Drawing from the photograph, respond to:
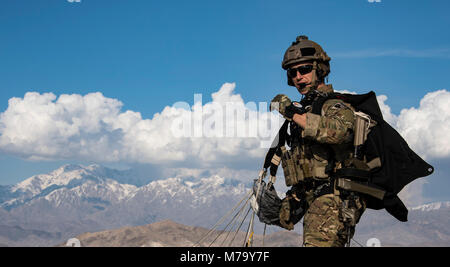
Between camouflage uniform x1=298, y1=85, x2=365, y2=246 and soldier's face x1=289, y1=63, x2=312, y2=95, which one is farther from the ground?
soldier's face x1=289, y1=63, x2=312, y2=95

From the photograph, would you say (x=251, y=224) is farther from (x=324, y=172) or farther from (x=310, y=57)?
(x=310, y=57)

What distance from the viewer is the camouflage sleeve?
725 centimetres

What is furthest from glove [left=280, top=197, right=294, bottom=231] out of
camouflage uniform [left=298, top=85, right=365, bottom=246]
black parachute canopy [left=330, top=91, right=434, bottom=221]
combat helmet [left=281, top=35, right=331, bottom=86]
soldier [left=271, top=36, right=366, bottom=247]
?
combat helmet [left=281, top=35, right=331, bottom=86]

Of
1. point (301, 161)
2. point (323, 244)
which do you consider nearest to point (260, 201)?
point (301, 161)

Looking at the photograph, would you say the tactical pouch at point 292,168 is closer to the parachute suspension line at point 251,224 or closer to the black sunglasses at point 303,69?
the parachute suspension line at point 251,224

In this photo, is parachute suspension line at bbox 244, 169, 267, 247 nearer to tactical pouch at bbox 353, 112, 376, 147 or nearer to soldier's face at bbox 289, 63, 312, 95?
soldier's face at bbox 289, 63, 312, 95

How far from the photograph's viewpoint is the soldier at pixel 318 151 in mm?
7281

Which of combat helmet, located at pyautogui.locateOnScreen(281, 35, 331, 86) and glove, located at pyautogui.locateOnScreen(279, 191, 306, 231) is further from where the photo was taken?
glove, located at pyautogui.locateOnScreen(279, 191, 306, 231)

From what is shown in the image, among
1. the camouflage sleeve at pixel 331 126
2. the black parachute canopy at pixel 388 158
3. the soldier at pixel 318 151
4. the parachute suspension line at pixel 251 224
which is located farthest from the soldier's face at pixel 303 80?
the parachute suspension line at pixel 251 224

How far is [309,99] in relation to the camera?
27.2 ft

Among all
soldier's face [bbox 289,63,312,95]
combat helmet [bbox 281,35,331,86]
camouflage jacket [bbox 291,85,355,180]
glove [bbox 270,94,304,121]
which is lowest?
camouflage jacket [bbox 291,85,355,180]

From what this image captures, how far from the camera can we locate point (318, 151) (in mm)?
7934

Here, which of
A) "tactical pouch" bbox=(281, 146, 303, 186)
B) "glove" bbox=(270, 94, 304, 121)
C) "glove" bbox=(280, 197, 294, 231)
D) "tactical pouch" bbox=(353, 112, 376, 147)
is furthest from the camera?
"glove" bbox=(280, 197, 294, 231)
